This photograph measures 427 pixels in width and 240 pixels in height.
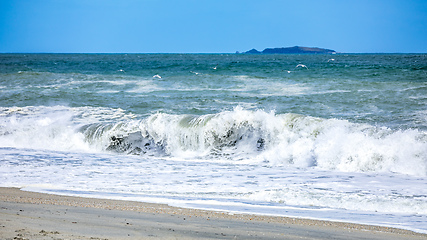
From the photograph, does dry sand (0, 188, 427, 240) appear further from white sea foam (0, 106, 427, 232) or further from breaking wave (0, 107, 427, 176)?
breaking wave (0, 107, 427, 176)

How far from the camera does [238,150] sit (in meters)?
10.8

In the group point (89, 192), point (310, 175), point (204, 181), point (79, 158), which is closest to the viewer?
point (89, 192)

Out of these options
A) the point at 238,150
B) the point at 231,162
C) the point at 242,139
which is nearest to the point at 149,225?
the point at 231,162

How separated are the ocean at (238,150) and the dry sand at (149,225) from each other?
1.52 ft

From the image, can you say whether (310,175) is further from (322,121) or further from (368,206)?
(322,121)

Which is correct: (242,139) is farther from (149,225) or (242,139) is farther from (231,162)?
(149,225)

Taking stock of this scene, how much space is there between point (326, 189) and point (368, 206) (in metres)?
0.99

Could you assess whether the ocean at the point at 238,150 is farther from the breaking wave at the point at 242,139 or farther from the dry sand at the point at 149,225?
the dry sand at the point at 149,225

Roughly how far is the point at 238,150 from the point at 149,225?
21.8ft

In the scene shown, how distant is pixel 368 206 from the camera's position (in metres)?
5.68

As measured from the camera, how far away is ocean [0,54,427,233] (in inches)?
239

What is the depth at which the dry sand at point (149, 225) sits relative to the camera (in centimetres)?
389

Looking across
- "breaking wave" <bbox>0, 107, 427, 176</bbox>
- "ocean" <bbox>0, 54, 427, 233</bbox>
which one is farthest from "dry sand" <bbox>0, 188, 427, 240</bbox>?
"breaking wave" <bbox>0, 107, 427, 176</bbox>

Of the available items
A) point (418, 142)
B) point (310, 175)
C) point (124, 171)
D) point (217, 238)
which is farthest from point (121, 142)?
point (217, 238)
